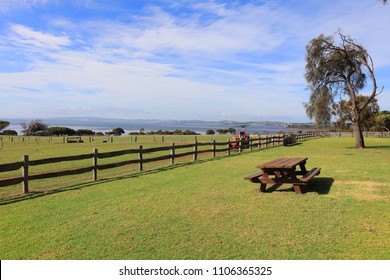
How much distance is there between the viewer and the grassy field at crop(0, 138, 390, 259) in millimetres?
4531

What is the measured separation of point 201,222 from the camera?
5.84 metres

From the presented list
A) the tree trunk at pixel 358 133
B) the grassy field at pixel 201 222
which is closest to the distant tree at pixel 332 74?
the tree trunk at pixel 358 133

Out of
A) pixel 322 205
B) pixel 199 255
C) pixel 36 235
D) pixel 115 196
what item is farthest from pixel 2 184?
pixel 322 205

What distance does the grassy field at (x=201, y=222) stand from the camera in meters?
4.53

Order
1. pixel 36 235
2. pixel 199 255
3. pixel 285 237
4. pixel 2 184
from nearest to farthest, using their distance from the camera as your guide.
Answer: pixel 199 255, pixel 285 237, pixel 36 235, pixel 2 184

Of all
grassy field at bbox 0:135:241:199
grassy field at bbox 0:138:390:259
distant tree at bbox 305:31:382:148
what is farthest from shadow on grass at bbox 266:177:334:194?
distant tree at bbox 305:31:382:148

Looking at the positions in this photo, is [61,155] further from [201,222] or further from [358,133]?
[358,133]

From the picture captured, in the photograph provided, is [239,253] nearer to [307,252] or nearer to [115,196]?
[307,252]

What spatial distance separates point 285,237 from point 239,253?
91 cm

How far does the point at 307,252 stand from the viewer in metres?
4.39

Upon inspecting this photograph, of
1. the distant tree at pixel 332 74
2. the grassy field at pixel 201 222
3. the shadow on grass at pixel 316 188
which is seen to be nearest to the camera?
the grassy field at pixel 201 222

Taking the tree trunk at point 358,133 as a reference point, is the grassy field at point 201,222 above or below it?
below

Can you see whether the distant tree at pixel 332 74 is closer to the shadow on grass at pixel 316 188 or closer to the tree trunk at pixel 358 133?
the tree trunk at pixel 358 133

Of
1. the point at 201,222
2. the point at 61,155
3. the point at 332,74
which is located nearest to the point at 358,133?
the point at 332,74
